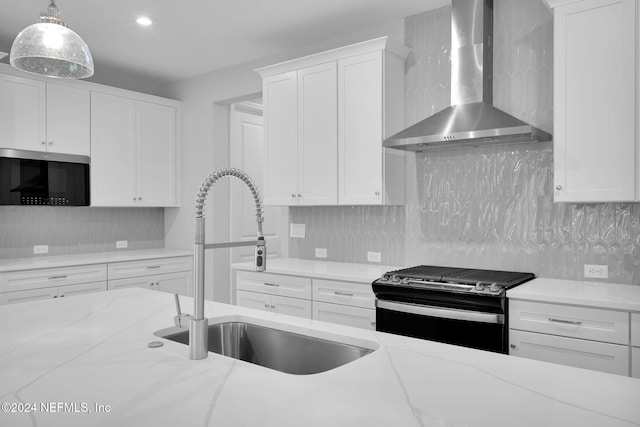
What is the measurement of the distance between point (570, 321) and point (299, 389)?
177 centimetres

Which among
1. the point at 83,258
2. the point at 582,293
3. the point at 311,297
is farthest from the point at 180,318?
the point at 83,258

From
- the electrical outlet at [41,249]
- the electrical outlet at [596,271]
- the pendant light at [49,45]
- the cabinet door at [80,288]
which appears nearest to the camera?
the pendant light at [49,45]

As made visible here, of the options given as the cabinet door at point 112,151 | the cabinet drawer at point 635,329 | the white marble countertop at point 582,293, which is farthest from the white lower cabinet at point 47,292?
the cabinet drawer at point 635,329

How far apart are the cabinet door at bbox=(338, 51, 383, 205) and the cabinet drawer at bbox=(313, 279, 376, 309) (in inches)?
24.2

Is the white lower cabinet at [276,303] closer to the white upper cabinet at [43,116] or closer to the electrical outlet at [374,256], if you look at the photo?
the electrical outlet at [374,256]

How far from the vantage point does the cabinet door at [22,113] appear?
12.8 ft

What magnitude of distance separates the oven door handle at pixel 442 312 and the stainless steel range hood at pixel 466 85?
3.24 feet

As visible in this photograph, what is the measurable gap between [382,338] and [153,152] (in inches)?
162

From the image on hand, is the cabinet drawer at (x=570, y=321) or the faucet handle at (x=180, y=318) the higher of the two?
the faucet handle at (x=180, y=318)

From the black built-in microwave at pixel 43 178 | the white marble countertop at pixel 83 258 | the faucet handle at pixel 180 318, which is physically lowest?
the white marble countertop at pixel 83 258

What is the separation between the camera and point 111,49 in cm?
437

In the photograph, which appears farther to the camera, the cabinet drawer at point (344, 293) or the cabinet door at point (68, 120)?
the cabinet door at point (68, 120)

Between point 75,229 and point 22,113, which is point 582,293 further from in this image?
point 75,229

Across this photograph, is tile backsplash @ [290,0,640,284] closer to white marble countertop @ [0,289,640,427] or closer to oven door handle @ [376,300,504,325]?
oven door handle @ [376,300,504,325]
